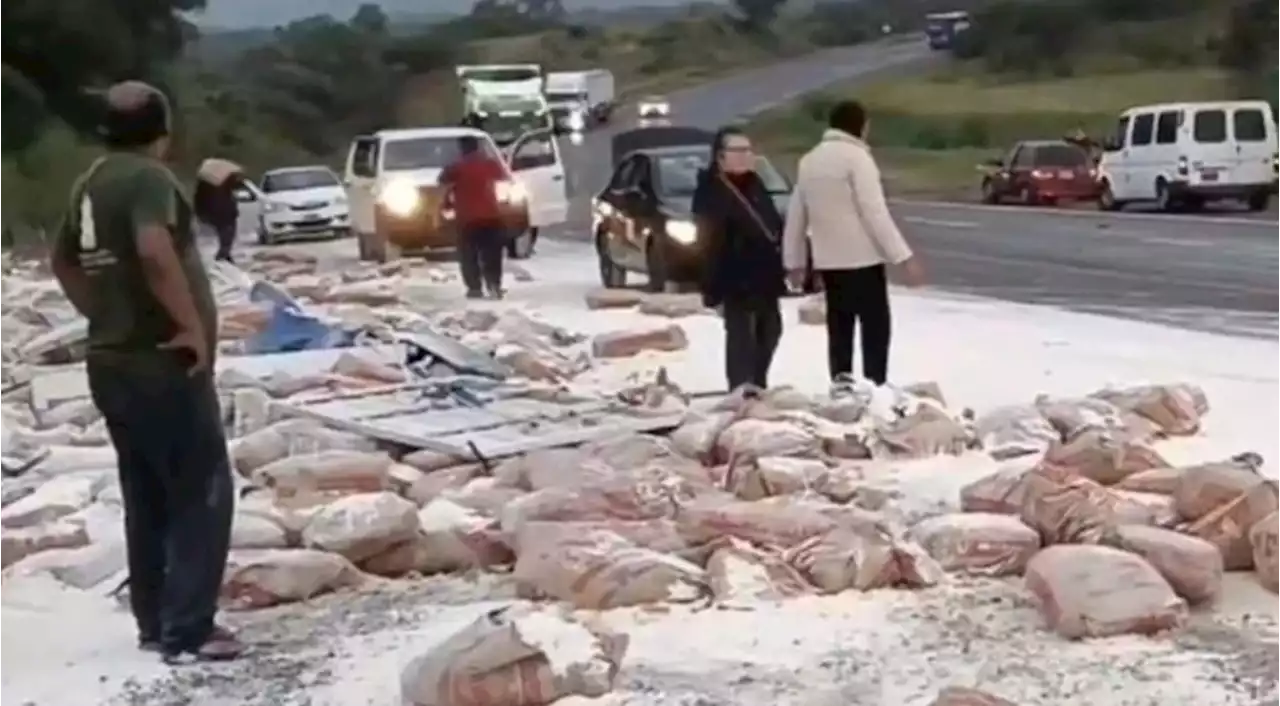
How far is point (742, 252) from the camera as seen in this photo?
483 inches

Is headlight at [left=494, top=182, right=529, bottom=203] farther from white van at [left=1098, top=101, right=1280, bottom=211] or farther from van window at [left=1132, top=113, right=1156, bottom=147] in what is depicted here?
van window at [left=1132, top=113, right=1156, bottom=147]

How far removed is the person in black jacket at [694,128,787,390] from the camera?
12156mm

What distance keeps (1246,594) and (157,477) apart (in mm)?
3540

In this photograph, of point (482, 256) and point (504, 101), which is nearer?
point (482, 256)

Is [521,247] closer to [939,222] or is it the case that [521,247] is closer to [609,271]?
[609,271]

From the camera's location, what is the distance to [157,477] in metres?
7.39

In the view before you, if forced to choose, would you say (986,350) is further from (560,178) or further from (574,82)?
(574,82)

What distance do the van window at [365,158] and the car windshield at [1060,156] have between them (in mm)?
14606

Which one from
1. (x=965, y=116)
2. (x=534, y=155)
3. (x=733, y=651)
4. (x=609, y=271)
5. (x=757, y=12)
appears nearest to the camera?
(x=733, y=651)

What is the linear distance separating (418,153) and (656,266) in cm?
766

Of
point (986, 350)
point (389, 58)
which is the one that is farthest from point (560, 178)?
point (389, 58)

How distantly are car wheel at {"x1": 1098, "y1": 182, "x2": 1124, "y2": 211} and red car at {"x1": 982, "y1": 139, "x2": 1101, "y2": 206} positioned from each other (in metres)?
0.88

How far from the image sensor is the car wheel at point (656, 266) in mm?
22094

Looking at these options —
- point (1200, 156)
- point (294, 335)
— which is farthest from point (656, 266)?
point (1200, 156)
